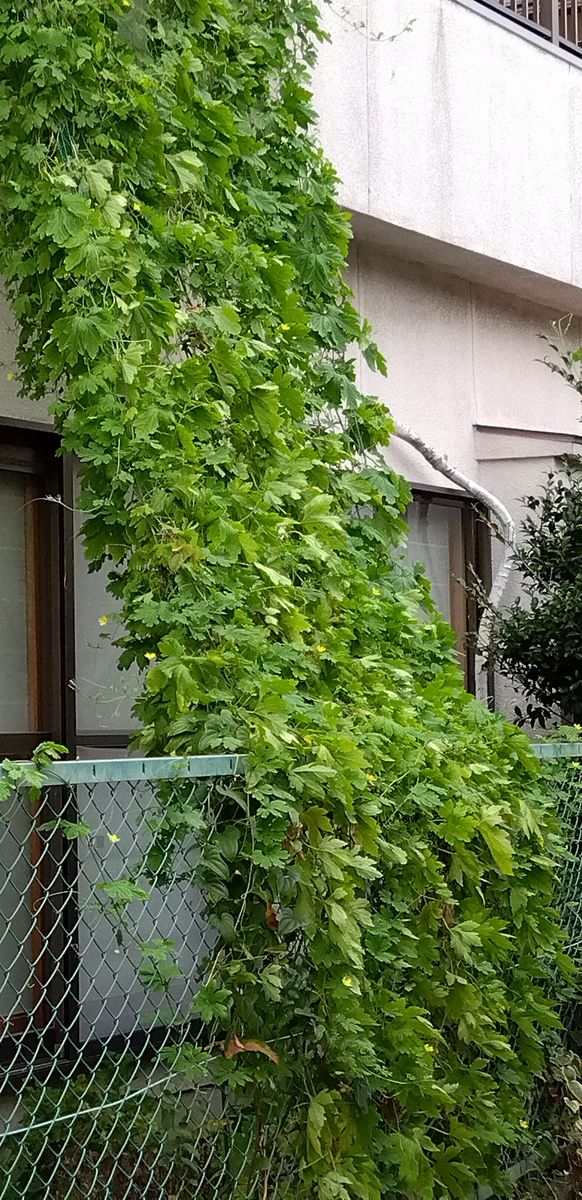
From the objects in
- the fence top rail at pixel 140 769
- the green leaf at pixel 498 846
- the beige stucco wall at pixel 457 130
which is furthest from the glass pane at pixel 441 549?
the fence top rail at pixel 140 769

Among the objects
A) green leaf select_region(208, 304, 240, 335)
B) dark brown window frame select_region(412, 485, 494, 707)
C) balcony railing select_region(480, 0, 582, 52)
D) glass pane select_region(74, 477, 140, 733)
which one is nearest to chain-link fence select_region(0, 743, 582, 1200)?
glass pane select_region(74, 477, 140, 733)

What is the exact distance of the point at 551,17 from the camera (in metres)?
8.54

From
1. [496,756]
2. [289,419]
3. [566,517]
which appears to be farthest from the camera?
[566,517]

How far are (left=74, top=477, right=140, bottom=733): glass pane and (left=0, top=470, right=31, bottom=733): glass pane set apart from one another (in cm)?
22

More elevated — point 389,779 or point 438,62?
point 438,62

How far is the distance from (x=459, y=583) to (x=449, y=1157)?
→ 4.54 meters

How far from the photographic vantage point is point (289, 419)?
492 cm

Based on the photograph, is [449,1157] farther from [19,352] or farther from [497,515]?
[497,515]

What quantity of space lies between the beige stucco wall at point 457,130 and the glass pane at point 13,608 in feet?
7.56

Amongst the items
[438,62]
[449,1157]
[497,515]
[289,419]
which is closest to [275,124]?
[289,419]

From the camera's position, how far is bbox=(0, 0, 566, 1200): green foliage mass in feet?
11.8

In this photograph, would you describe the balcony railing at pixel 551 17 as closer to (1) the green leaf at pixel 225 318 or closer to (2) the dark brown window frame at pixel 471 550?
(2) the dark brown window frame at pixel 471 550

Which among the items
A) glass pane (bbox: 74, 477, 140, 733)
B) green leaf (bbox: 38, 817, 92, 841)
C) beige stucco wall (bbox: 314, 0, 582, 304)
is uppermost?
beige stucco wall (bbox: 314, 0, 582, 304)

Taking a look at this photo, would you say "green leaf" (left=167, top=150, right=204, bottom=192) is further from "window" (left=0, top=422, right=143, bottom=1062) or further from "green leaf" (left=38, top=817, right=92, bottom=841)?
"green leaf" (left=38, top=817, right=92, bottom=841)
